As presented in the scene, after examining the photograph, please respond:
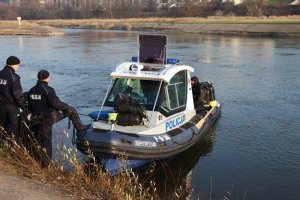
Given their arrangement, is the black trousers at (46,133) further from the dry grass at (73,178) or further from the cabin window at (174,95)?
the cabin window at (174,95)

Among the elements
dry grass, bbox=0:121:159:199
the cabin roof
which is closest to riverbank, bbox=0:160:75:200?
dry grass, bbox=0:121:159:199

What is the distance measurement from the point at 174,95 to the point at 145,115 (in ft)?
4.45

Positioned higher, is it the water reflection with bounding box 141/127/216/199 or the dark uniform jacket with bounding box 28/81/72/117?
the dark uniform jacket with bounding box 28/81/72/117

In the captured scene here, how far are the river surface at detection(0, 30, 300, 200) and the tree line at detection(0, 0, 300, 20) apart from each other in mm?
61816

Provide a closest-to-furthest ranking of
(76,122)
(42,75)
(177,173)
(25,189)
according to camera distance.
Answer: (25,189)
(42,75)
(76,122)
(177,173)

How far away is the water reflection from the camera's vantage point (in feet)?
29.6

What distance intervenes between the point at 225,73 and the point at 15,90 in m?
17.4

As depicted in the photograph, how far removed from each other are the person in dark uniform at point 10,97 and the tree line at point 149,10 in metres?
84.5

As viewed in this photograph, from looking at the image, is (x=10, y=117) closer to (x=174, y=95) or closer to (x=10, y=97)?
(x=10, y=97)

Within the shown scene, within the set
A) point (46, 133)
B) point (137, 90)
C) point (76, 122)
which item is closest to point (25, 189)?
point (46, 133)

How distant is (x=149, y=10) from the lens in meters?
114

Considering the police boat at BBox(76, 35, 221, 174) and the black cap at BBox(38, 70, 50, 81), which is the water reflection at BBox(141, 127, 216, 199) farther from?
the black cap at BBox(38, 70, 50, 81)

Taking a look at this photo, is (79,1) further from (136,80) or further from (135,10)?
(136,80)

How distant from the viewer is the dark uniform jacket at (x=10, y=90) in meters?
8.27
